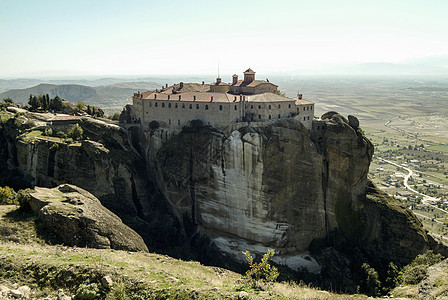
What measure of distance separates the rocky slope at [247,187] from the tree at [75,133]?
1.19 meters

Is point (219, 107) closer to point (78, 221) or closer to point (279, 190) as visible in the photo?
point (279, 190)

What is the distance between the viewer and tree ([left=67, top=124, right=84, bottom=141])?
44.4 meters

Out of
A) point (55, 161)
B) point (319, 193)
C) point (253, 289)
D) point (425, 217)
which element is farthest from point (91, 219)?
point (425, 217)

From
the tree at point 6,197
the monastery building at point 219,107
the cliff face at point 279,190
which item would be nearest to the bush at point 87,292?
the tree at point 6,197

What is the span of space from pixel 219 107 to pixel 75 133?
18.9m

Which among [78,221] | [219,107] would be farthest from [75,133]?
[78,221]

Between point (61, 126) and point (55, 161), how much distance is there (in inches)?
242

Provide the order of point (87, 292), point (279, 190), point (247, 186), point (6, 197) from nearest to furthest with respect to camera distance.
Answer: point (87, 292) → point (6, 197) → point (247, 186) → point (279, 190)

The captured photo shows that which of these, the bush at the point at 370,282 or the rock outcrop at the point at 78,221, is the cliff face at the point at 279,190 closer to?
the bush at the point at 370,282

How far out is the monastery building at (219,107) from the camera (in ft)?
151

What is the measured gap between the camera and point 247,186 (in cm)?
4322

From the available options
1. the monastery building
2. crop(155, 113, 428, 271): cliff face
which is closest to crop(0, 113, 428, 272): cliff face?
crop(155, 113, 428, 271): cliff face

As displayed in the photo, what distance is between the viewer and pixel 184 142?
151ft

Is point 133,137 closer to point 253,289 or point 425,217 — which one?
point 253,289
